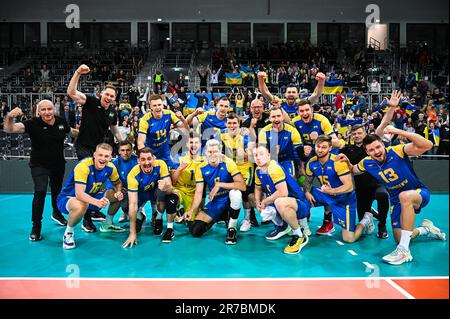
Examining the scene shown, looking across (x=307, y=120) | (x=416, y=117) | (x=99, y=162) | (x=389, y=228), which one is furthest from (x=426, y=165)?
(x=99, y=162)

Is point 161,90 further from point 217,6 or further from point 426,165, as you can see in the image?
point 426,165

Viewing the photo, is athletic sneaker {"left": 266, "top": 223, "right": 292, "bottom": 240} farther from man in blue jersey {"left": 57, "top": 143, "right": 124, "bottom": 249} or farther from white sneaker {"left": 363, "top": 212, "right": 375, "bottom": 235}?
man in blue jersey {"left": 57, "top": 143, "right": 124, "bottom": 249}

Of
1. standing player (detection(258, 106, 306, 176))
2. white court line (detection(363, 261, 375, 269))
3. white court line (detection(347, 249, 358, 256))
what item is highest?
standing player (detection(258, 106, 306, 176))

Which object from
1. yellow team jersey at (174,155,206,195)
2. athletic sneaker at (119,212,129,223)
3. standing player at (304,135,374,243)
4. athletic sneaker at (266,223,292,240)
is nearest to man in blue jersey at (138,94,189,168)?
yellow team jersey at (174,155,206,195)

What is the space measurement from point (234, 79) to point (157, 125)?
12.8 meters

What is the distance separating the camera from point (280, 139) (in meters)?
6.66

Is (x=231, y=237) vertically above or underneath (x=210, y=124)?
underneath

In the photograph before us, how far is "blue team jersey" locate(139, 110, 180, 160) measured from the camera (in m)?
7.03

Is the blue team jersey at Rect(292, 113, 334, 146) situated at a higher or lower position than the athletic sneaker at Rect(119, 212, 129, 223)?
higher

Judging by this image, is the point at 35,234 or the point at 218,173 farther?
the point at 218,173

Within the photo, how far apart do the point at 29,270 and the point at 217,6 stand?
22.0 m

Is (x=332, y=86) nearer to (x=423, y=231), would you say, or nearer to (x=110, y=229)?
(x=423, y=231)

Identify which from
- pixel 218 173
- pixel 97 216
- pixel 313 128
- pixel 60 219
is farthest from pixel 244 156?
pixel 60 219

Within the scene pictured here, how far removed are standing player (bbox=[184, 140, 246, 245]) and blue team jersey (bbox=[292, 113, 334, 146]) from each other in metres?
1.32
